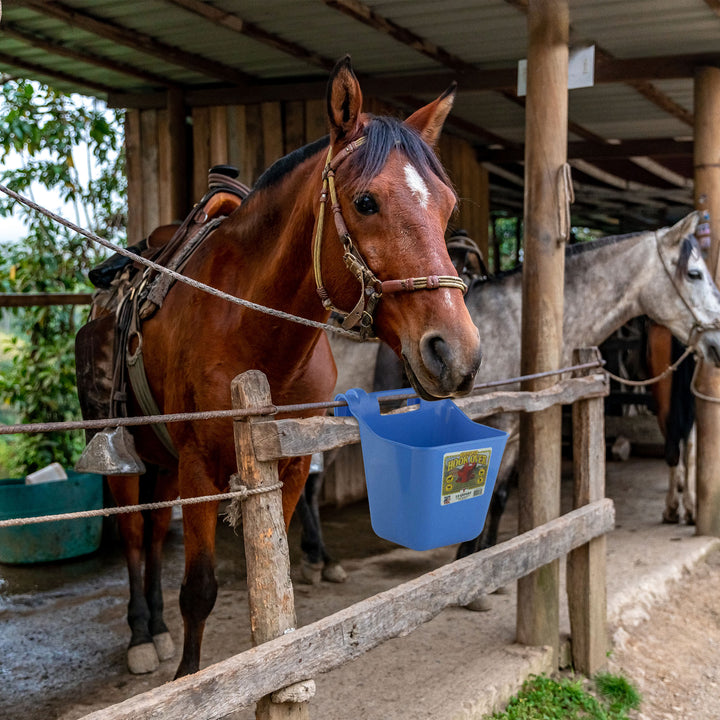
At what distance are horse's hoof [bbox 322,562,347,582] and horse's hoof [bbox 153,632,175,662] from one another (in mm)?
1294

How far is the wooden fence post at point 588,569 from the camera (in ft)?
11.6

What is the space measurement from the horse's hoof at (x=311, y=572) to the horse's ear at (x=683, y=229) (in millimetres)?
2910

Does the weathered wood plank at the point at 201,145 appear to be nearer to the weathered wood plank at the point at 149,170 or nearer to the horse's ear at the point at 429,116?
the weathered wood plank at the point at 149,170

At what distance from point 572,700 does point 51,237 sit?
20.7 ft

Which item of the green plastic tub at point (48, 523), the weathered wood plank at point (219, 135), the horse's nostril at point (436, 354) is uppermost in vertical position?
the weathered wood plank at point (219, 135)

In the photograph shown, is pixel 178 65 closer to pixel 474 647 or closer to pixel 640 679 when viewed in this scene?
pixel 474 647

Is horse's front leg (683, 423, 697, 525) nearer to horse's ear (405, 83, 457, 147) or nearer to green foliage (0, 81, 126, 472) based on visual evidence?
horse's ear (405, 83, 457, 147)

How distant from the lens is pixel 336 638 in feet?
6.84

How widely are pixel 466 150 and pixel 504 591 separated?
16.1 ft

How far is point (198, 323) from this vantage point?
8.91 feet

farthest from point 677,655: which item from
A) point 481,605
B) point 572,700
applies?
point 481,605

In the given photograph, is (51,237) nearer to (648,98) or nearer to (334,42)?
(334,42)

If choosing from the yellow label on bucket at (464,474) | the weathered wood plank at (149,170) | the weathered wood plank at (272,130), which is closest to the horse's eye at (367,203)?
the yellow label on bucket at (464,474)

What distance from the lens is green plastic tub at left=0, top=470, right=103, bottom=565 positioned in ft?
16.0
